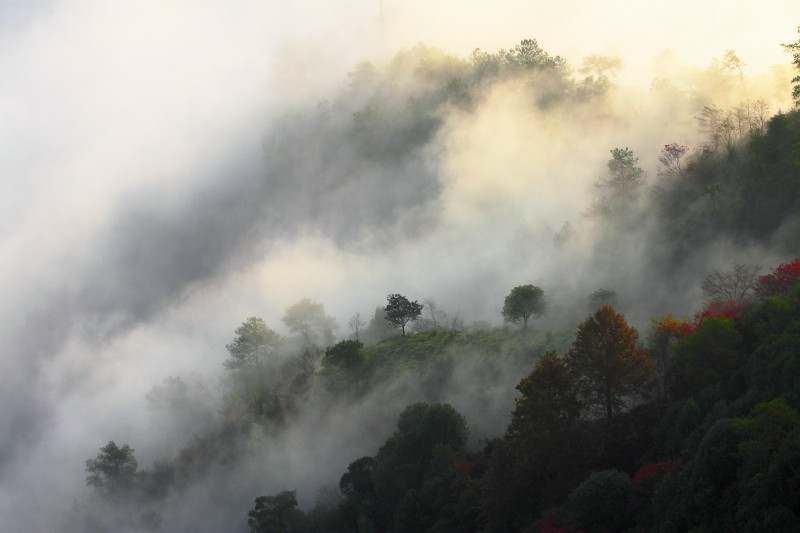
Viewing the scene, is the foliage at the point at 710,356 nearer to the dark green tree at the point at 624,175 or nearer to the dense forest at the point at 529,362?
the dense forest at the point at 529,362

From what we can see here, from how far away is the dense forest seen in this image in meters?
46.9

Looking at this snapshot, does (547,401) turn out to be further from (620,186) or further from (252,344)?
(252,344)

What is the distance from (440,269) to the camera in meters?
117

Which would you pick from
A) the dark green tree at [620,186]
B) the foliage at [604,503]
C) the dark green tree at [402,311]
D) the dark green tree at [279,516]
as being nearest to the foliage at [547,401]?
the foliage at [604,503]

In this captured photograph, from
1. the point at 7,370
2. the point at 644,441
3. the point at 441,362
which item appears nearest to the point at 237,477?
the point at 441,362

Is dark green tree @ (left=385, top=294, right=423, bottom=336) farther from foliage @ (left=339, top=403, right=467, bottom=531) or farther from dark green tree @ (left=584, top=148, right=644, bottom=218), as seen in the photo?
dark green tree @ (left=584, top=148, right=644, bottom=218)

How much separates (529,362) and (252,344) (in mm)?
51998

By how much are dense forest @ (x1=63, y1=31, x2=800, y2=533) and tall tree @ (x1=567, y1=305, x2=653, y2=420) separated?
6.6 inches

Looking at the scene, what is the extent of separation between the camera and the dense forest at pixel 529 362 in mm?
46938

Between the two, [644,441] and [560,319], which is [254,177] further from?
[644,441]

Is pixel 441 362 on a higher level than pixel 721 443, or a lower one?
higher

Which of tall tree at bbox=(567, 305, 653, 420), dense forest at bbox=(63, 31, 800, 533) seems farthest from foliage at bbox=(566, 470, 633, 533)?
tall tree at bbox=(567, 305, 653, 420)

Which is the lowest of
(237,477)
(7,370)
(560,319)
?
(237,477)

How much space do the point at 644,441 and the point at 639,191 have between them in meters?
52.1
